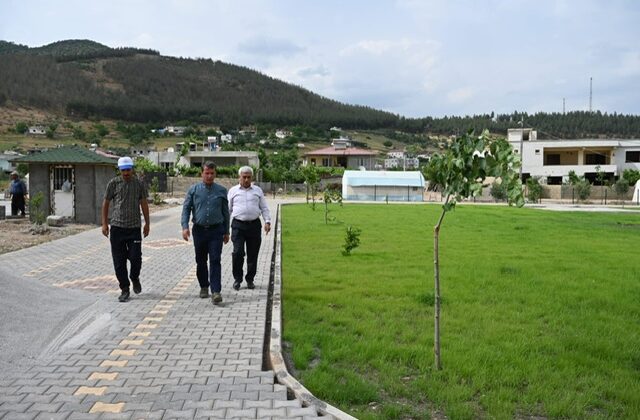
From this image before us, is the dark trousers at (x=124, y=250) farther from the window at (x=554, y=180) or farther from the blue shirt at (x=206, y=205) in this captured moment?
the window at (x=554, y=180)

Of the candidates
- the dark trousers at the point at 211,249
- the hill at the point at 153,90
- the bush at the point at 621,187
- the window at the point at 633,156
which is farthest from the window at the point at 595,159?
the hill at the point at 153,90

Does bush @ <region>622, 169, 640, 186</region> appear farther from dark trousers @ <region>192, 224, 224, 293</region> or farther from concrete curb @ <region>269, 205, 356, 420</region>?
concrete curb @ <region>269, 205, 356, 420</region>

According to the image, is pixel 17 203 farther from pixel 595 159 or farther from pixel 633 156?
pixel 633 156

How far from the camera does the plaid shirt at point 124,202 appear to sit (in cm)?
776

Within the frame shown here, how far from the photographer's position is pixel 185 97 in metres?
162

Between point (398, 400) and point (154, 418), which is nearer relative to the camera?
point (154, 418)

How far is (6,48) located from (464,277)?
206m

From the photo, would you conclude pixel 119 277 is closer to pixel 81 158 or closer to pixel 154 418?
pixel 154 418

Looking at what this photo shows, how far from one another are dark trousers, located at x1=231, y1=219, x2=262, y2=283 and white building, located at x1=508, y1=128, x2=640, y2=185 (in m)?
55.4

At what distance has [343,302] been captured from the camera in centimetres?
798

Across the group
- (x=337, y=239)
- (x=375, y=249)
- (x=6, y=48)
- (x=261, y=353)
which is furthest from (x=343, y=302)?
(x=6, y=48)

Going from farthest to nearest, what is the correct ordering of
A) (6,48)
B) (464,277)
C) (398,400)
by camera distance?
(6,48) < (464,277) < (398,400)

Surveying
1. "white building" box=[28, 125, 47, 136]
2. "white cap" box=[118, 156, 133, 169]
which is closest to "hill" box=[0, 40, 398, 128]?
"white building" box=[28, 125, 47, 136]

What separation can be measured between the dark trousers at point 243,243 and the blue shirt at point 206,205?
556 mm
